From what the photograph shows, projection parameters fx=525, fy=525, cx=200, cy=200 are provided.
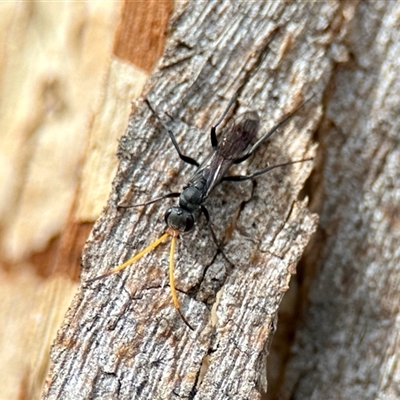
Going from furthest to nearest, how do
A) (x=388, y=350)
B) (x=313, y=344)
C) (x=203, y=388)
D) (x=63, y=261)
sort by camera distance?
(x=313, y=344) → (x=388, y=350) → (x=63, y=261) → (x=203, y=388)

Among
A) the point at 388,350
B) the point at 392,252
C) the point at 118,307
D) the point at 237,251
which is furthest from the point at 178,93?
the point at 388,350

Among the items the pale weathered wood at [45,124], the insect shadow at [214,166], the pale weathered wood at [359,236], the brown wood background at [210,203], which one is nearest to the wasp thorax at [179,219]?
the insect shadow at [214,166]

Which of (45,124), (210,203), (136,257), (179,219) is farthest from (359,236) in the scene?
(45,124)

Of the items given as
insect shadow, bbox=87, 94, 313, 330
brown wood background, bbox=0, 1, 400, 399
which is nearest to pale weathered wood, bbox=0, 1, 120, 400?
brown wood background, bbox=0, 1, 400, 399

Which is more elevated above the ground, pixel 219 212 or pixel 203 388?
pixel 219 212

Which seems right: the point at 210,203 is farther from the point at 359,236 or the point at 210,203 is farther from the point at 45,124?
the point at 45,124

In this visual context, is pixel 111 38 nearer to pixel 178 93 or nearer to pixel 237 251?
pixel 178 93

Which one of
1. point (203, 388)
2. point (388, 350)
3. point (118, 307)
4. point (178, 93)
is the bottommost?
point (203, 388)
